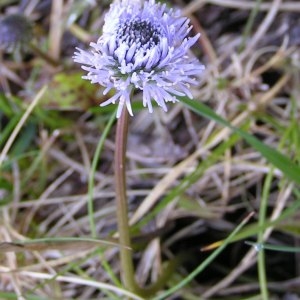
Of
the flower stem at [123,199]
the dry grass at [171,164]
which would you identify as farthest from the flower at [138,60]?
the dry grass at [171,164]

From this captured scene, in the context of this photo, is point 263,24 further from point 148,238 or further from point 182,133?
point 148,238

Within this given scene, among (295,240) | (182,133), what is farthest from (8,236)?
(295,240)

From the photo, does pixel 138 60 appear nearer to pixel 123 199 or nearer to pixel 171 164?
pixel 123 199

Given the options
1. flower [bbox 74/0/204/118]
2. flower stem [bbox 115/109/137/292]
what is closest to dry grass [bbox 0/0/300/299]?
flower stem [bbox 115/109/137/292]

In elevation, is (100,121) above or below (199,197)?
above

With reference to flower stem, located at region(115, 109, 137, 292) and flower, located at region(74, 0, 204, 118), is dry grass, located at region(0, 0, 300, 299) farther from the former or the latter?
flower, located at region(74, 0, 204, 118)

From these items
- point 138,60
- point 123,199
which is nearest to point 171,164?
point 123,199
